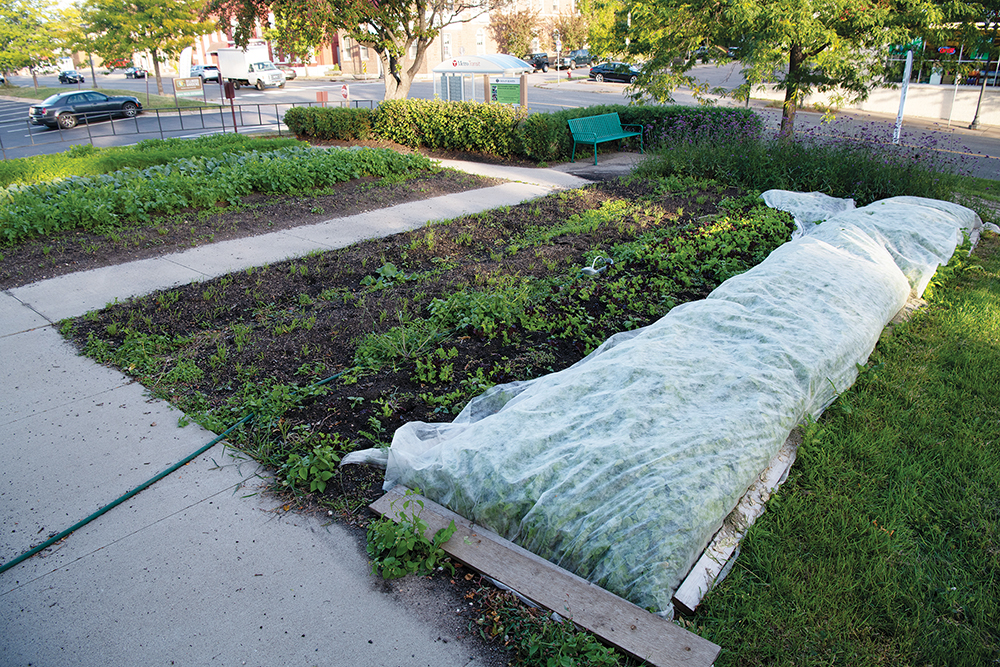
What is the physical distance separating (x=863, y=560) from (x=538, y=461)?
60.9 inches

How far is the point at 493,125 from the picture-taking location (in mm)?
13578

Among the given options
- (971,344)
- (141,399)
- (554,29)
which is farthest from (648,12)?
(554,29)

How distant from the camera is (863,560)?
114 inches

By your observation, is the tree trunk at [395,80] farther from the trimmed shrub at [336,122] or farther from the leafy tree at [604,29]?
the leafy tree at [604,29]

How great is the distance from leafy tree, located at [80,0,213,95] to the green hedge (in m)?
15.8

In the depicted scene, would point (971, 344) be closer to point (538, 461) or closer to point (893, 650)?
point (893, 650)

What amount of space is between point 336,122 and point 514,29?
128 ft

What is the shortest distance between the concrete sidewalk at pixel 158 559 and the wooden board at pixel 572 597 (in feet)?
1.06

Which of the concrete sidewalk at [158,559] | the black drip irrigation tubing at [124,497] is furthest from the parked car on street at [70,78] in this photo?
the black drip irrigation tubing at [124,497]

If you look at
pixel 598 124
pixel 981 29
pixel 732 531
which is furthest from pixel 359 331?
pixel 981 29

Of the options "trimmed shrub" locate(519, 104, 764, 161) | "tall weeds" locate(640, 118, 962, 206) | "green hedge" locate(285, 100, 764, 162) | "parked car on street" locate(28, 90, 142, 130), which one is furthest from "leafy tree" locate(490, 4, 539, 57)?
"tall weeds" locate(640, 118, 962, 206)

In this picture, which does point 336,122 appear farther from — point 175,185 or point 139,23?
point 139,23

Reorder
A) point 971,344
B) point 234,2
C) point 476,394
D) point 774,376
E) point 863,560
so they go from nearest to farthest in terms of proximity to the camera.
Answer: point 863,560
point 774,376
point 476,394
point 971,344
point 234,2

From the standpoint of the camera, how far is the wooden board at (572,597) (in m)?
2.34
